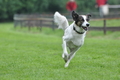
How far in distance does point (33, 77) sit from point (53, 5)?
48.3m

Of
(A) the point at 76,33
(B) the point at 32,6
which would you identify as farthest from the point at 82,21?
(B) the point at 32,6

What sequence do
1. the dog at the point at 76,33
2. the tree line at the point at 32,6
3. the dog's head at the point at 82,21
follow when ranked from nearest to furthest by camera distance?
the dog's head at the point at 82,21
the dog at the point at 76,33
the tree line at the point at 32,6

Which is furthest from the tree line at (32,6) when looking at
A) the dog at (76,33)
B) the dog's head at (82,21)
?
the dog's head at (82,21)

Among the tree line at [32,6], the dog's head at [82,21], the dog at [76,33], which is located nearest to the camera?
the dog's head at [82,21]

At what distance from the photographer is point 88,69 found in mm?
8328

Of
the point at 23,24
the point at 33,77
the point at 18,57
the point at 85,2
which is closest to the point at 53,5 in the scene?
the point at 85,2

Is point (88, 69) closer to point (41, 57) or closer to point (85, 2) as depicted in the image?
point (41, 57)

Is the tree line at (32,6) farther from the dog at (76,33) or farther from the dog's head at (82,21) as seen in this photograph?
the dog's head at (82,21)

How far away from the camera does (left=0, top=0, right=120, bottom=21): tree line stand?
49594 mm

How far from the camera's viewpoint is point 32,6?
51.9 metres

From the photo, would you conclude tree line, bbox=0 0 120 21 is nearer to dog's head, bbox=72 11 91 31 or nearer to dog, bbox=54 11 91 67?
dog, bbox=54 11 91 67

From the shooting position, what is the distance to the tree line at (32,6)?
49594 mm

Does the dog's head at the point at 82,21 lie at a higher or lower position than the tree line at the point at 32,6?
higher

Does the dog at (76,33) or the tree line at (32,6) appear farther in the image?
the tree line at (32,6)
